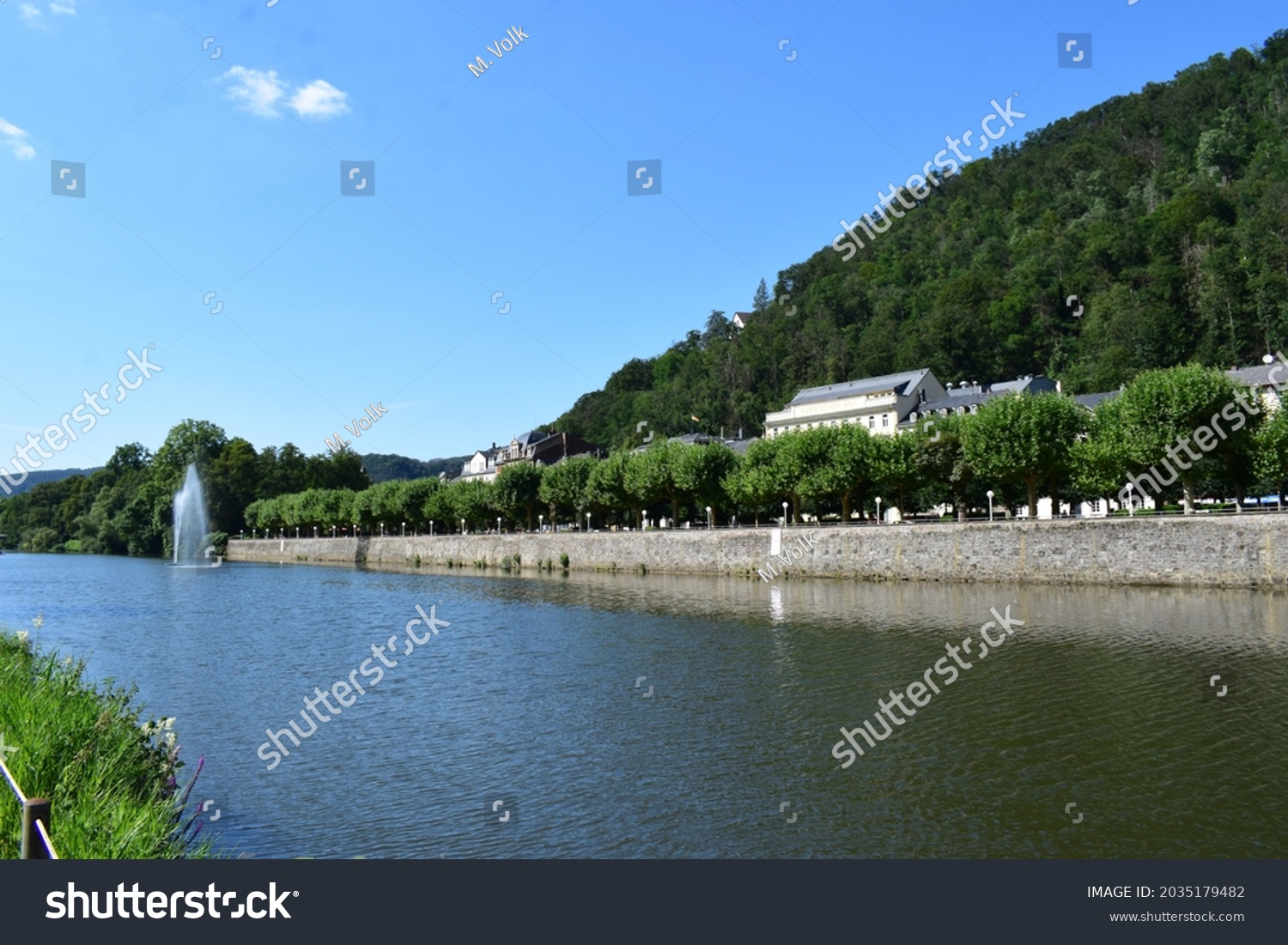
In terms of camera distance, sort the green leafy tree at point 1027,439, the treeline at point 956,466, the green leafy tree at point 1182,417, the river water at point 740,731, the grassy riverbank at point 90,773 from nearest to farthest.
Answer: the grassy riverbank at point 90,773
the river water at point 740,731
the green leafy tree at point 1182,417
the treeline at point 956,466
the green leafy tree at point 1027,439

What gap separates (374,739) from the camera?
63.0 ft

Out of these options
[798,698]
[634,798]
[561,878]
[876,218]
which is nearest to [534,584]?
[798,698]

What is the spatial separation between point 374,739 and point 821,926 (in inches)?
491

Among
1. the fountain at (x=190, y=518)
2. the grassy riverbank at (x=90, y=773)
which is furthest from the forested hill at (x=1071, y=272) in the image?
the grassy riverbank at (x=90, y=773)

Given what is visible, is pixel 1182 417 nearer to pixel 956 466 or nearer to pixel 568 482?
pixel 956 466

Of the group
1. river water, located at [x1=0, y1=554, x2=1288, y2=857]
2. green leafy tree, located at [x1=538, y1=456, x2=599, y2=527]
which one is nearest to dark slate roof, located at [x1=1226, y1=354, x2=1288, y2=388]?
A: river water, located at [x1=0, y1=554, x2=1288, y2=857]

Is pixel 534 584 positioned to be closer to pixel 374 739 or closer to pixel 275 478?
pixel 374 739

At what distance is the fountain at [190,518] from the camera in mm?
128250

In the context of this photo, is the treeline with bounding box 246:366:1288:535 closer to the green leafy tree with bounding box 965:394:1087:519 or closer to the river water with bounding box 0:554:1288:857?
the green leafy tree with bounding box 965:394:1087:519

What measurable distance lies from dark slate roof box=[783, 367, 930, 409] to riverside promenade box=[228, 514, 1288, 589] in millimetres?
53268

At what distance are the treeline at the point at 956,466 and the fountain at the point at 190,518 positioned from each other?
1664 inches

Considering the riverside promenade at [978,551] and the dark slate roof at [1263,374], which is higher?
the dark slate roof at [1263,374]

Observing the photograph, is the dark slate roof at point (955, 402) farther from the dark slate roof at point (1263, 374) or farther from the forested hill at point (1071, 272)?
the dark slate roof at point (1263, 374)

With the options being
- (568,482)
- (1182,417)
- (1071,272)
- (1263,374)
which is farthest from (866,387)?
(1182,417)
